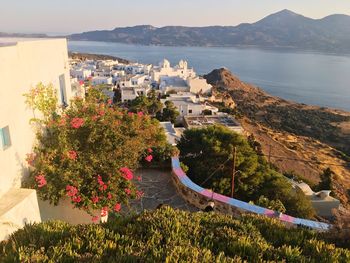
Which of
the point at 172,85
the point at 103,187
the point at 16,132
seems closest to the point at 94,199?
the point at 103,187

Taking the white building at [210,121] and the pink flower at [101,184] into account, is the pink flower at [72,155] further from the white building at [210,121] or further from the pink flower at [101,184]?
the white building at [210,121]

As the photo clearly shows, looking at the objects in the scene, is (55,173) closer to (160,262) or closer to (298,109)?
(160,262)

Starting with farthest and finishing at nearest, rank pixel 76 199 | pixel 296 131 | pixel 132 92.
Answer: pixel 296 131
pixel 132 92
pixel 76 199

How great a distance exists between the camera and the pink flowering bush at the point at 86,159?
19.2ft

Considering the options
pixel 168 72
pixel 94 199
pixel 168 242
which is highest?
pixel 168 242

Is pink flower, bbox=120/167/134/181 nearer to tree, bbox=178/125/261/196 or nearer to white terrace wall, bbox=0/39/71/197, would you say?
white terrace wall, bbox=0/39/71/197

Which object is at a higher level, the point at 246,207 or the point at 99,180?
the point at 99,180

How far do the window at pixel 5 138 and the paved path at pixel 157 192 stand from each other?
3898 mm

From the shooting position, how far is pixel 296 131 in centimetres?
5141

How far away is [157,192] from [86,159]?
3.74 metres

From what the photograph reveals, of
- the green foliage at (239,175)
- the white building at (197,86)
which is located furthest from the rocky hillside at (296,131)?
the green foliage at (239,175)

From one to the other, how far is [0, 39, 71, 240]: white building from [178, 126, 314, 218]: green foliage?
19.6 feet

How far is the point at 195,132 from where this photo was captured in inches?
555

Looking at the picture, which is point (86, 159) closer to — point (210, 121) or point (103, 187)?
point (103, 187)
